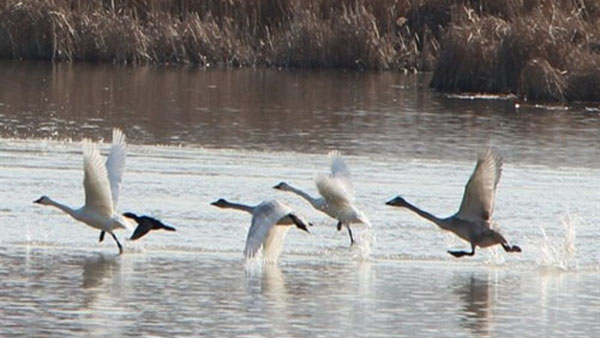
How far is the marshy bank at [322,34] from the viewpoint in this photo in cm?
3031

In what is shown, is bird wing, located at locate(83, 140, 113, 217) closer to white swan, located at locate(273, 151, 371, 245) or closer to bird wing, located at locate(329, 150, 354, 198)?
white swan, located at locate(273, 151, 371, 245)

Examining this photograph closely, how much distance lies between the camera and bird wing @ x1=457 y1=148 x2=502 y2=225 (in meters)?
12.6

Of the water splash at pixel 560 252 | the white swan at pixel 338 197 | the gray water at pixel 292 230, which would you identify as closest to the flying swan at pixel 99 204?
the gray water at pixel 292 230

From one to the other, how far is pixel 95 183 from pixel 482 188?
3.14m

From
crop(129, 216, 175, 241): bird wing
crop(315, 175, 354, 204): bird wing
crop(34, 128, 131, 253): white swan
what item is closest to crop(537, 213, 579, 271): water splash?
crop(315, 175, 354, 204): bird wing

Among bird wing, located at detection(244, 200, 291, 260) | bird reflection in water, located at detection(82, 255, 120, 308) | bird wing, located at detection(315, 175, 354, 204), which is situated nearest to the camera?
bird reflection in water, located at detection(82, 255, 120, 308)

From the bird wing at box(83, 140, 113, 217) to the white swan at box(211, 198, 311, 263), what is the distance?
110cm

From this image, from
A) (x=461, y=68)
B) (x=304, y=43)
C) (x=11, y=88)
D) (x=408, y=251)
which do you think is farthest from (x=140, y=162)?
(x=304, y=43)

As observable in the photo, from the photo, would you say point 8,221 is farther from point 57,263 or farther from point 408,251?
point 408,251

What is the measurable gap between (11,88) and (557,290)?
17194mm

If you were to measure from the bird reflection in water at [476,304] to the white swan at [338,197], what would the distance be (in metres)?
1.68

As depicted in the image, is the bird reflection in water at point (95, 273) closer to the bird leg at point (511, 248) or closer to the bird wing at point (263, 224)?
the bird wing at point (263, 224)

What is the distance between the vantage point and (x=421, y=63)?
3459 cm

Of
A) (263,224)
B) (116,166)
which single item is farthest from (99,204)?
(263,224)
